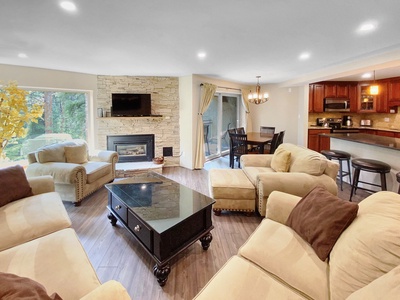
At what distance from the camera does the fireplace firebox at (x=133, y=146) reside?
17.4 feet

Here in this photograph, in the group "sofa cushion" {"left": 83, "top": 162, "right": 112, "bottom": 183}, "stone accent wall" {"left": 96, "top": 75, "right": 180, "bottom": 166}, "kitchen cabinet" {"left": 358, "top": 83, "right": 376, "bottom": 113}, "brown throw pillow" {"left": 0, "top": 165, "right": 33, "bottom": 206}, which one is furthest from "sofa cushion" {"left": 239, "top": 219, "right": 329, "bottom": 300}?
"kitchen cabinet" {"left": 358, "top": 83, "right": 376, "bottom": 113}

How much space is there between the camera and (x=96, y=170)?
365 cm

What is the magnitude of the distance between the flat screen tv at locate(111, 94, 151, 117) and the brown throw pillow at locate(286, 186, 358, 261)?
172 inches

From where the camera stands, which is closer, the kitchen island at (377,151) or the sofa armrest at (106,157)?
the kitchen island at (377,151)

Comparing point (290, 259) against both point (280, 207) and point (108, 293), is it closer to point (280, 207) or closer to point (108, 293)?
point (280, 207)

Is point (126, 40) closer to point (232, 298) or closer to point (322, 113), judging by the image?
point (232, 298)

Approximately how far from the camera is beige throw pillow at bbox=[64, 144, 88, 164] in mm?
3811

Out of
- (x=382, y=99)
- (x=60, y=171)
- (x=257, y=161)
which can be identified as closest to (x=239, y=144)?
(x=257, y=161)

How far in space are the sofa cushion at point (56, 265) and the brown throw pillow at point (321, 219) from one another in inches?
56.5

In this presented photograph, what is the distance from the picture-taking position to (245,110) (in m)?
7.37

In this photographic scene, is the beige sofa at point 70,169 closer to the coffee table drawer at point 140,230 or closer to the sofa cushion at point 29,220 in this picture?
the sofa cushion at point 29,220

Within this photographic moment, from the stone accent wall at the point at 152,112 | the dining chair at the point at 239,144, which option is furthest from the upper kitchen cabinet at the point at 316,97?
the stone accent wall at the point at 152,112

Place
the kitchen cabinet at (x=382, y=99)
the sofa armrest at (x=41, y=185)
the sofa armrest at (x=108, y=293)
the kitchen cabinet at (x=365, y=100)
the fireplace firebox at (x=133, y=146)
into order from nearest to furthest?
the sofa armrest at (x=108, y=293)
the sofa armrest at (x=41, y=185)
the fireplace firebox at (x=133, y=146)
the kitchen cabinet at (x=382, y=99)
the kitchen cabinet at (x=365, y=100)

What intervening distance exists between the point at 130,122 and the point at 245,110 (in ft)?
12.9
